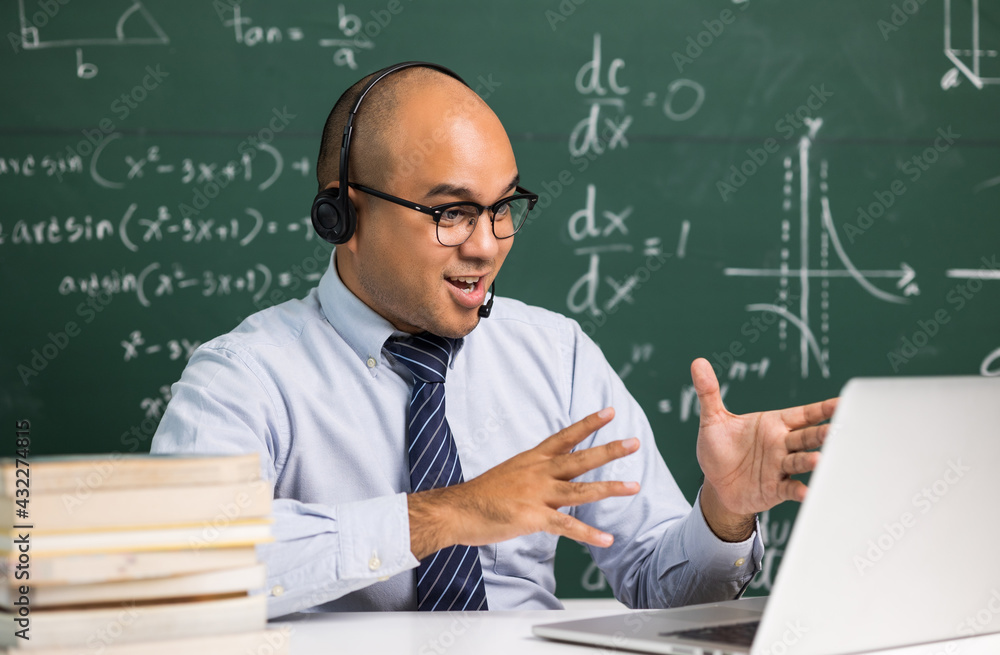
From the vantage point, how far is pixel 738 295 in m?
2.38

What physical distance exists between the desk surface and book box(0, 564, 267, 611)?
8.9 inches

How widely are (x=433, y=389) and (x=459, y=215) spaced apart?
0.28m

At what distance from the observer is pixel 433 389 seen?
1.46m

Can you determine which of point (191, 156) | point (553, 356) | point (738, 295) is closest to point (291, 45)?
point (191, 156)

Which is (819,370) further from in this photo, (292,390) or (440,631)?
(440,631)

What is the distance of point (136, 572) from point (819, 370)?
6.72 ft

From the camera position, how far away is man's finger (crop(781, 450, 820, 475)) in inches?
39.7

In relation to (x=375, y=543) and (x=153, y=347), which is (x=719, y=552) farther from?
(x=153, y=347)

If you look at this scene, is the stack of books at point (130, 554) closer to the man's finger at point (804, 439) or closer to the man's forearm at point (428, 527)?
the man's forearm at point (428, 527)

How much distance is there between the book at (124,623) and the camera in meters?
0.66

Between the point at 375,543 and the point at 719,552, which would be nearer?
the point at 375,543

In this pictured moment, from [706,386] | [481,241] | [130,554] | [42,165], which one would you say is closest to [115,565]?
[130,554]

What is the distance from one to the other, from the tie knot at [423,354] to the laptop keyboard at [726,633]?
2.18 feet

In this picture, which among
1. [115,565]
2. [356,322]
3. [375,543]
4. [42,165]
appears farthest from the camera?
[42,165]
